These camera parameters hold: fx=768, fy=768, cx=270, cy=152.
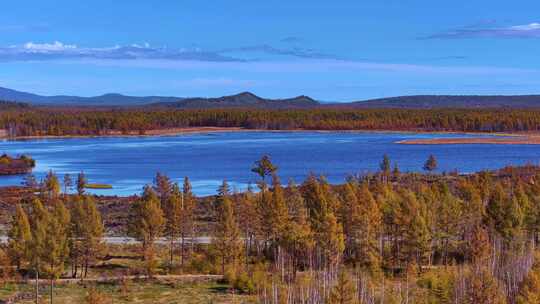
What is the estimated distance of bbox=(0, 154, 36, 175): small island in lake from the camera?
93188 mm

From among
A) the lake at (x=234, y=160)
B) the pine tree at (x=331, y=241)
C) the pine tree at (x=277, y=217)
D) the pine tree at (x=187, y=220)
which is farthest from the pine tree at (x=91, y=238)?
the lake at (x=234, y=160)

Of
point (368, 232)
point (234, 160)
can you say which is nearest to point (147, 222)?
point (368, 232)

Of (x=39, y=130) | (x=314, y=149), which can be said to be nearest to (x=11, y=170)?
(x=314, y=149)

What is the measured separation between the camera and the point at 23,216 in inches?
1421

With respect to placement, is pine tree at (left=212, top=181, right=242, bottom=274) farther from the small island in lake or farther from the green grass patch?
the small island in lake

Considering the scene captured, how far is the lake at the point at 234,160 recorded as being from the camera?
81750mm

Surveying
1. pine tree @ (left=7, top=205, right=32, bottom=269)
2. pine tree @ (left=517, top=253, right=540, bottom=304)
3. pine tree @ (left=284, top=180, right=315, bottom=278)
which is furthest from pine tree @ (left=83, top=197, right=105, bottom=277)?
pine tree @ (left=517, top=253, right=540, bottom=304)

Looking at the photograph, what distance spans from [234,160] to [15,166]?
27.5 metres

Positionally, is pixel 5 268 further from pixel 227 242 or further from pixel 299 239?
pixel 299 239

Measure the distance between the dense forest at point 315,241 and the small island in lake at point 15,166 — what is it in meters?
53.8

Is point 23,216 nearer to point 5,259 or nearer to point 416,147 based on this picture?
point 5,259

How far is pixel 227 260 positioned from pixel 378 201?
9709 millimetres

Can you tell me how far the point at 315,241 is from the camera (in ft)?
123

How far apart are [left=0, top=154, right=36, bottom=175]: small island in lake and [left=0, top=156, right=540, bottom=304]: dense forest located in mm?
53808
